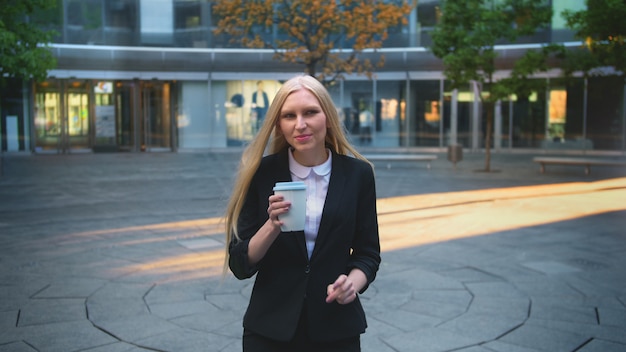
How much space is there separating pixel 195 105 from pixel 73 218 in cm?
2041

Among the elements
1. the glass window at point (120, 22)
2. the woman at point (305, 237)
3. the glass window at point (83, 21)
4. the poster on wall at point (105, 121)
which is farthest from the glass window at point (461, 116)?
the woman at point (305, 237)

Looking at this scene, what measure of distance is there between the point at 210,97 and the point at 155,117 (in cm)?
269

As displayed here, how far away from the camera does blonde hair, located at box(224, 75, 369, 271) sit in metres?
2.67

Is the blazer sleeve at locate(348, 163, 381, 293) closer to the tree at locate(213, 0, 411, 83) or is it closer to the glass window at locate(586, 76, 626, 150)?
the tree at locate(213, 0, 411, 83)

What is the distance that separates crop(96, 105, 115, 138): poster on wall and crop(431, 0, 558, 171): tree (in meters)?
16.1

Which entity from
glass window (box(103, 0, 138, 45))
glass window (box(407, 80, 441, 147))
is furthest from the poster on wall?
glass window (box(407, 80, 441, 147))

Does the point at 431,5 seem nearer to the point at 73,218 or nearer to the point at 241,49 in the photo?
the point at 241,49

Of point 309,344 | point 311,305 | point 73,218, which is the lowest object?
point 73,218

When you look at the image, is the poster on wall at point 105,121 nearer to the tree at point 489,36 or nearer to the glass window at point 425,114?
the glass window at point 425,114

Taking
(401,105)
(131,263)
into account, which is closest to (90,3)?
(401,105)

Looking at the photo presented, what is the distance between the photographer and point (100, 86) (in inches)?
1180

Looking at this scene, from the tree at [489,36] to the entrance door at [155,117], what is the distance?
49.3 ft

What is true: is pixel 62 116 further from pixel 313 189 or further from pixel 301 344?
pixel 301 344

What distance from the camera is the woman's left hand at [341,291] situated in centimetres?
243
